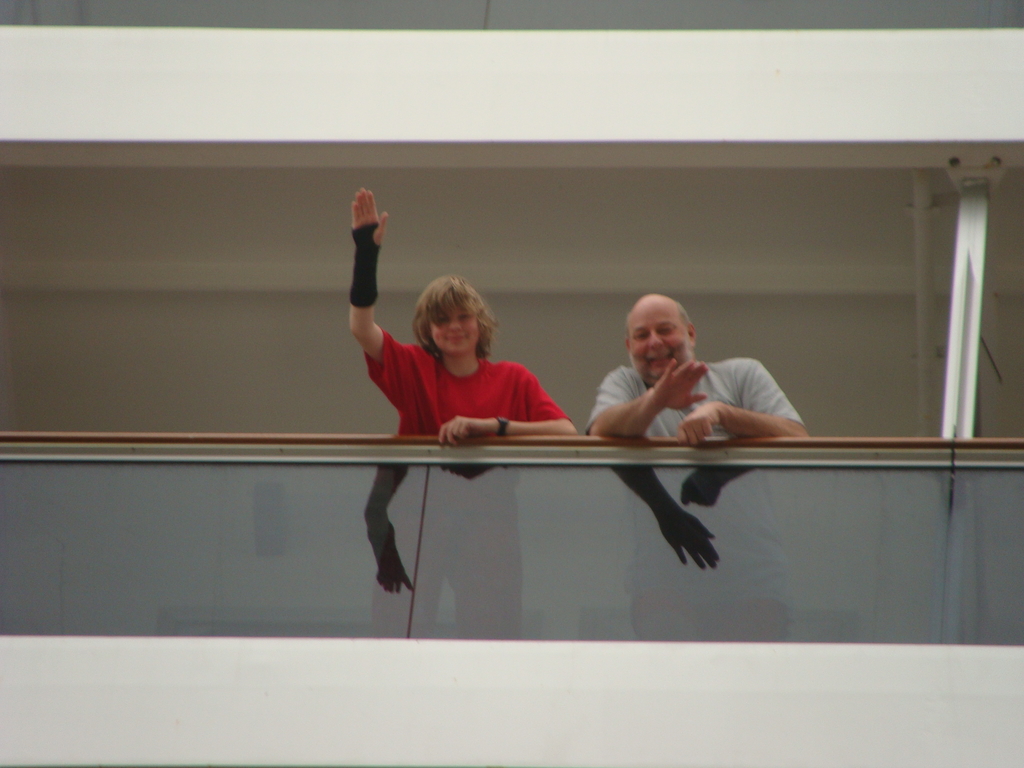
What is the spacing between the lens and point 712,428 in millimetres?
3531

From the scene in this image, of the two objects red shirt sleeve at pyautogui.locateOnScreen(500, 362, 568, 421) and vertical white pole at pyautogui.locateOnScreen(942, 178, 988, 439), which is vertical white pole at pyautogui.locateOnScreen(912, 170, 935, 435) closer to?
vertical white pole at pyautogui.locateOnScreen(942, 178, 988, 439)

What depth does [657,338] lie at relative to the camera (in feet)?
11.6

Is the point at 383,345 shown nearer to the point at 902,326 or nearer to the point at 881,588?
the point at 881,588

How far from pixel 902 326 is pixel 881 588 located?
11.9 feet

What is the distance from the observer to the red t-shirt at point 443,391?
359 centimetres

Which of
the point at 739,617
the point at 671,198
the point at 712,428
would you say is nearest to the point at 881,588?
the point at 739,617

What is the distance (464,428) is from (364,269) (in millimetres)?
603

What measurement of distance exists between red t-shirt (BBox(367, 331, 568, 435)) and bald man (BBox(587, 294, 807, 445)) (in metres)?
0.23

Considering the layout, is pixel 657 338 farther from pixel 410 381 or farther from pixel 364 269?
pixel 364 269

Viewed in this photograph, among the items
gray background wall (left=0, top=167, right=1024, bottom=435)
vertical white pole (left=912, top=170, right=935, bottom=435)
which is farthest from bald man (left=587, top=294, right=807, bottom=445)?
gray background wall (left=0, top=167, right=1024, bottom=435)

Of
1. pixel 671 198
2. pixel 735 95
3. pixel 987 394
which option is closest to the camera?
pixel 735 95

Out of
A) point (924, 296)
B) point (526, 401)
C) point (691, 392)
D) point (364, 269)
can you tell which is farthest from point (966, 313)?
point (364, 269)

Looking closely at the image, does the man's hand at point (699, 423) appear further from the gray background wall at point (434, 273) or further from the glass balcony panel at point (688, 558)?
the gray background wall at point (434, 273)

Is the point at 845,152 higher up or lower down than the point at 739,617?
higher up
